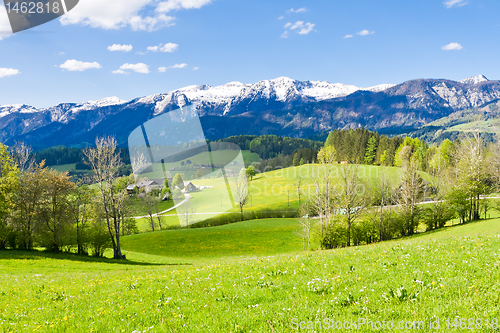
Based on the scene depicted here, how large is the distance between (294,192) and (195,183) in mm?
45905

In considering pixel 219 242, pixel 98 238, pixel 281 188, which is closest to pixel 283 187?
pixel 281 188

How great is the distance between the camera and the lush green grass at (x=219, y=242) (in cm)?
5004

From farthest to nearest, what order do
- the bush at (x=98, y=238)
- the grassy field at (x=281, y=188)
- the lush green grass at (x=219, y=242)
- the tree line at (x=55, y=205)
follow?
1. the grassy field at (x=281, y=188)
2. the lush green grass at (x=219, y=242)
3. the bush at (x=98, y=238)
4. the tree line at (x=55, y=205)

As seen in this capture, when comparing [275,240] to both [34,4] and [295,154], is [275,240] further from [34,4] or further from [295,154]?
[295,154]

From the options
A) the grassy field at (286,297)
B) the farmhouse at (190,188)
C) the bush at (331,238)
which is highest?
the farmhouse at (190,188)

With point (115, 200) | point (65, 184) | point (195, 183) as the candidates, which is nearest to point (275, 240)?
point (115, 200)

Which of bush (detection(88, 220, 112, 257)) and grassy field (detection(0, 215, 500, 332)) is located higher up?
grassy field (detection(0, 215, 500, 332))

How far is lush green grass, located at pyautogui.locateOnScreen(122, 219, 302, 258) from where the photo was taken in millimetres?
50044

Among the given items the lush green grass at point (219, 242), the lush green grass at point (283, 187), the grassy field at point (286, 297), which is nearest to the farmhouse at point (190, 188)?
the lush green grass at point (283, 187)

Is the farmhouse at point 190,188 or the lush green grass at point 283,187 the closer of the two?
the lush green grass at point 283,187

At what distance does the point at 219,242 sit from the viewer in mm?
55438

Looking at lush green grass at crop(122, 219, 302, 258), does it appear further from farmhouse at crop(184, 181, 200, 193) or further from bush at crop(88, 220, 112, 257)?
farmhouse at crop(184, 181, 200, 193)

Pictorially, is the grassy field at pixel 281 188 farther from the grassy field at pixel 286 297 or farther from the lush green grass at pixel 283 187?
the grassy field at pixel 286 297

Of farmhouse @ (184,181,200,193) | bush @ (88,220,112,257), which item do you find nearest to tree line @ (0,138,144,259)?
bush @ (88,220,112,257)
